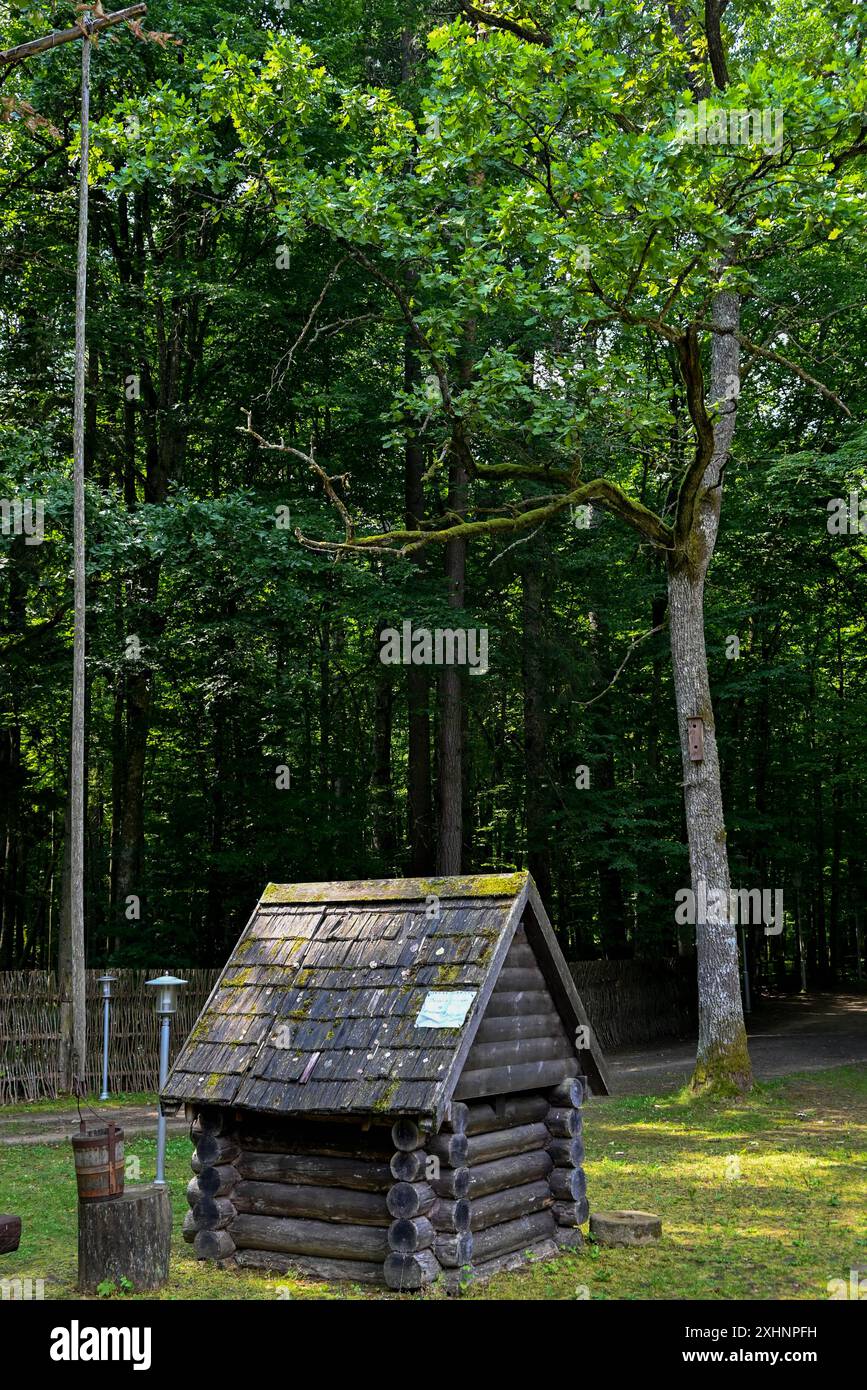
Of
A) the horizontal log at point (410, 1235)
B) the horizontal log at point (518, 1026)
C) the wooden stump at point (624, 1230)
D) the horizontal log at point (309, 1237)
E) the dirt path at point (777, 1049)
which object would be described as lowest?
the dirt path at point (777, 1049)

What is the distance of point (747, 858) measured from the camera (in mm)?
29359

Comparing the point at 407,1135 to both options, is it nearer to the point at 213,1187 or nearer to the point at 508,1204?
the point at 508,1204

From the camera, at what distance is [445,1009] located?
7.12 m

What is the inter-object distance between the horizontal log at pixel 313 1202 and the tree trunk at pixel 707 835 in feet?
26.6

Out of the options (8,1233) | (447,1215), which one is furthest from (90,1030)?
(8,1233)

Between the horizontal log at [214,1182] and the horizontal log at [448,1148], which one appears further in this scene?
the horizontal log at [214,1182]

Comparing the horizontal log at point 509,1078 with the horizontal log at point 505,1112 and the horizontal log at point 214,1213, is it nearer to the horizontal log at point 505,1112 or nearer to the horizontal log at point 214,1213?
the horizontal log at point 505,1112

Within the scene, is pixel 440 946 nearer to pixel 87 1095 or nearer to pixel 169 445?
pixel 87 1095

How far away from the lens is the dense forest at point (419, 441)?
41.9 ft

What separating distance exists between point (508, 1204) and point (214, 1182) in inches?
72.0

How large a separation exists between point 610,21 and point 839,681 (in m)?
24.5

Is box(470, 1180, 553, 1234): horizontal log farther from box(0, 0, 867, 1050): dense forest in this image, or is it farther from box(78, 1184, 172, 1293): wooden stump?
box(0, 0, 867, 1050): dense forest

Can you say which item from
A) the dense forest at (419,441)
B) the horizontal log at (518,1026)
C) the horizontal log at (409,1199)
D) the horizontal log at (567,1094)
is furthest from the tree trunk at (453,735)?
the horizontal log at (409,1199)

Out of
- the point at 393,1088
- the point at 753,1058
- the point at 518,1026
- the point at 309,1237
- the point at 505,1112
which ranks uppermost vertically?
the point at 518,1026
